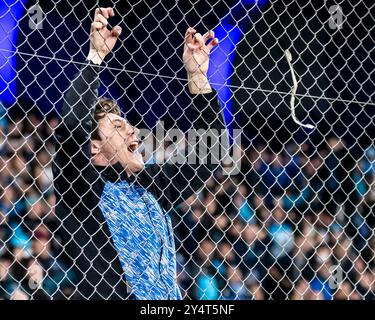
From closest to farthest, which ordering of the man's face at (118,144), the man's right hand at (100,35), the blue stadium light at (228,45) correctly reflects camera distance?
the man's right hand at (100,35) → the man's face at (118,144) → the blue stadium light at (228,45)

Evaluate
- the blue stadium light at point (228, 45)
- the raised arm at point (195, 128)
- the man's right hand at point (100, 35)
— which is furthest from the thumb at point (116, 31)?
the blue stadium light at point (228, 45)

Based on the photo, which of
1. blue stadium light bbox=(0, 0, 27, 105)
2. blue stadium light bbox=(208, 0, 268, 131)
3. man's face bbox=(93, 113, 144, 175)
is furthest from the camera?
blue stadium light bbox=(208, 0, 268, 131)

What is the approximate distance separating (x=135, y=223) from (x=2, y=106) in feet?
2.58

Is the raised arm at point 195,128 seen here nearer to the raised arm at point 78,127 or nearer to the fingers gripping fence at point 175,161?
the fingers gripping fence at point 175,161

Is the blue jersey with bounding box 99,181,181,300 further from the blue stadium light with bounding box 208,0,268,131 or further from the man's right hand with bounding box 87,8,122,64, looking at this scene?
the blue stadium light with bounding box 208,0,268,131

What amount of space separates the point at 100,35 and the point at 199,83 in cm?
46

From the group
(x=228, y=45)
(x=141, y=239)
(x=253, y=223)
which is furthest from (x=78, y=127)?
(x=228, y=45)

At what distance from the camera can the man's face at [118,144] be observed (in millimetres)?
3416

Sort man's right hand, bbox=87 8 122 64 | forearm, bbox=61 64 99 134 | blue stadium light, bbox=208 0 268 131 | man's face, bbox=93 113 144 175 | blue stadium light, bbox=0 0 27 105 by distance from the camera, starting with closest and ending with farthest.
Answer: forearm, bbox=61 64 99 134, man's right hand, bbox=87 8 122 64, man's face, bbox=93 113 144 175, blue stadium light, bbox=0 0 27 105, blue stadium light, bbox=208 0 268 131

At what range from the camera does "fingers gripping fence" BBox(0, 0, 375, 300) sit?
3.23 metres

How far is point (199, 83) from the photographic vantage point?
3482mm

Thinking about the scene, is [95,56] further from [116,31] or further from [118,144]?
[118,144]

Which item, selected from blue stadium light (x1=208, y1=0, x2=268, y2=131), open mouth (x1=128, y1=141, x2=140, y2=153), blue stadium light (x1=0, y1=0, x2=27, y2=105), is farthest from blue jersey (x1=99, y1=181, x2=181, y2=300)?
blue stadium light (x1=208, y1=0, x2=268, y2=131)
